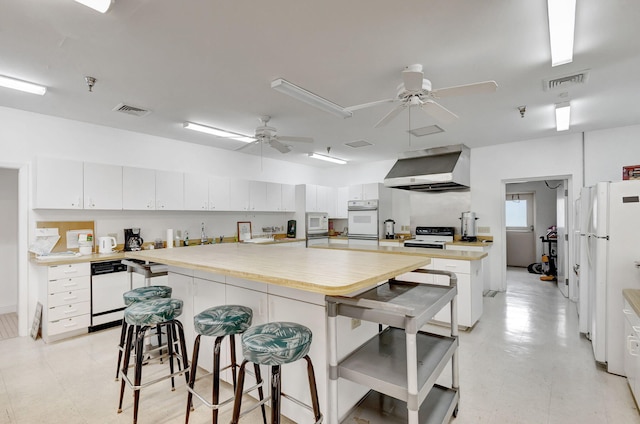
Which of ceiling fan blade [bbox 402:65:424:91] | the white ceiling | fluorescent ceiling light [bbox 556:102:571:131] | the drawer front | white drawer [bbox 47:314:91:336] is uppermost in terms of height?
the white ceiling

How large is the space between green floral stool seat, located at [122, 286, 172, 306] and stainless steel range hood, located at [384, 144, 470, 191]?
3.41 meters

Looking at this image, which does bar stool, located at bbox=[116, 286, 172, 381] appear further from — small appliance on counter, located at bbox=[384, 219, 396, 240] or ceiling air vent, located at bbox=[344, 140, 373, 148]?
small appliance on counter, located at bbox=[384, 219, 396, 240]

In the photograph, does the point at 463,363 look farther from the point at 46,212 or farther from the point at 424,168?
the point at 46,212

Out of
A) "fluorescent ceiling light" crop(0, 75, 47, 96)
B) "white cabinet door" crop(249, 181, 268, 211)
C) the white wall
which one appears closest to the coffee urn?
"white cabinet door" crop(249, 181, 268, 211)

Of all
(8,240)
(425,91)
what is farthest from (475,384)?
(8,240)

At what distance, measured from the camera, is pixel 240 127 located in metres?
4.28

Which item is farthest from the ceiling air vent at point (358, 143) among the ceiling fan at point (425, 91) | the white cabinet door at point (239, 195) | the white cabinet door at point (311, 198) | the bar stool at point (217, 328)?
the bar stool at point (217, 328)

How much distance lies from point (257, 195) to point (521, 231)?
6.97 meters

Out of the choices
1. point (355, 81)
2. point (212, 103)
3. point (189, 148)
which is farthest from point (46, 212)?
point (355, 81)

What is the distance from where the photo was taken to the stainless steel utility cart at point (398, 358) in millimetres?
1438

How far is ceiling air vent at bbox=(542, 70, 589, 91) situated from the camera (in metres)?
2.71

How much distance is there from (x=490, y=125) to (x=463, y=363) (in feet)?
10.6

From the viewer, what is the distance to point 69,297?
11.5 ft

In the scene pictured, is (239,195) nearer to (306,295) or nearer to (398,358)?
(306,295)
